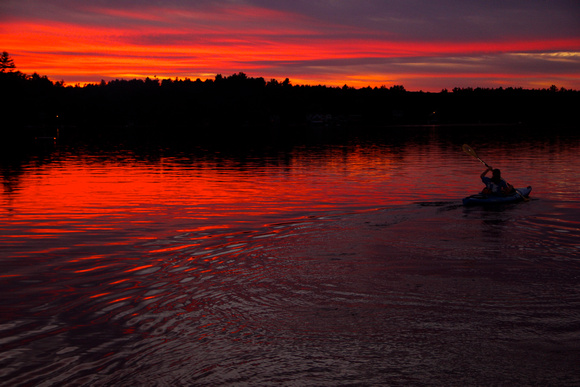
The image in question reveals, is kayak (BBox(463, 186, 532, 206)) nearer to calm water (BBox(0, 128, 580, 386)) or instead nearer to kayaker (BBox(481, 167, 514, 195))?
kayaker (BBox(481, 167, 514, 195))

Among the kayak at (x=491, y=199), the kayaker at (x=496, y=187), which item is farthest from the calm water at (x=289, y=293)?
the kayaker at (x=496, y=187)

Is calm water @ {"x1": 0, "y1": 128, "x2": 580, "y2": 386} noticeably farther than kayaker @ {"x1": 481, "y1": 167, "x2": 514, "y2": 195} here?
No

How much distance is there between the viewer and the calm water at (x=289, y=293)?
8.98m

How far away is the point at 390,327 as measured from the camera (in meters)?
10.5

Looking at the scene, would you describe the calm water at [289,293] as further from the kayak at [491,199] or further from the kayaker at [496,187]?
the kayaker at [496,187]

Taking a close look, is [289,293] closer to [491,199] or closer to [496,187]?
[491,199]

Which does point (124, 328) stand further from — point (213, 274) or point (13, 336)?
point (213, 274)

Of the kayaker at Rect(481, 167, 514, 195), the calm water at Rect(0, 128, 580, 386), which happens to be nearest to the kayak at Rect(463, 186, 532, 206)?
the kayaker at Rect(481, 167, 514, 195)

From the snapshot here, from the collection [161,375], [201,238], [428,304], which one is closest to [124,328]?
[161,375]

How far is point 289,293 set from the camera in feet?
41.2

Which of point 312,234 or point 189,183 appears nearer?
point 312,234

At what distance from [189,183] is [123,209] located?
35.8 feet

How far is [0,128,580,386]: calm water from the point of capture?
8.98 meters

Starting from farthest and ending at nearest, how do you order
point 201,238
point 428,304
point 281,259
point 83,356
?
point 201,238, point 281,259, point 428,304, point 83,356
